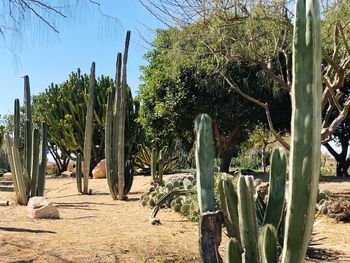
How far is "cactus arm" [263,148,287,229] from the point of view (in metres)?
3.24

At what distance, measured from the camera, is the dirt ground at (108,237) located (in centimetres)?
510

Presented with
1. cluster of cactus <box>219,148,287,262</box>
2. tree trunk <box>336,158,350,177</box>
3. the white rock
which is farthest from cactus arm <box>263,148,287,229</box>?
tree trunk <box>336,158,350,177</box>

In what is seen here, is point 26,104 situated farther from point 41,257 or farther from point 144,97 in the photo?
point 144,97

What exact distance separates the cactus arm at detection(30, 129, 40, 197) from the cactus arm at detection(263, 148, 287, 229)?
22.9ft

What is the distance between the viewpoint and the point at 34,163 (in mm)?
9633

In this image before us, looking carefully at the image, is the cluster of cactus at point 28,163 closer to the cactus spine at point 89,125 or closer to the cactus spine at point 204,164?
the cactus spine at point 89,125

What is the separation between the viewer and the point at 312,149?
225 centimetres

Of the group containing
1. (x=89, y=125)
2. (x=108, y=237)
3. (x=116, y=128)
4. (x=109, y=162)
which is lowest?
(x=108, y=237)

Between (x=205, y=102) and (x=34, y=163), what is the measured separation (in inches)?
361

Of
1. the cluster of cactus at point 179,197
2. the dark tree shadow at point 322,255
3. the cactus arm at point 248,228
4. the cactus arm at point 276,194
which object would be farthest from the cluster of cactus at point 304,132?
the cluster of cactus at point 179,197

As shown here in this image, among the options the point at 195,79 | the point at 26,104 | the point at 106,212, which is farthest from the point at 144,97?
the point at 106,212

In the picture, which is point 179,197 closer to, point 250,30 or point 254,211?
point 250,30

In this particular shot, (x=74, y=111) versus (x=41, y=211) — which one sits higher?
(x=74, y=111)

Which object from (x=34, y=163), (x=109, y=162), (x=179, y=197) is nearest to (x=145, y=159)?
(x=109, y=162)
